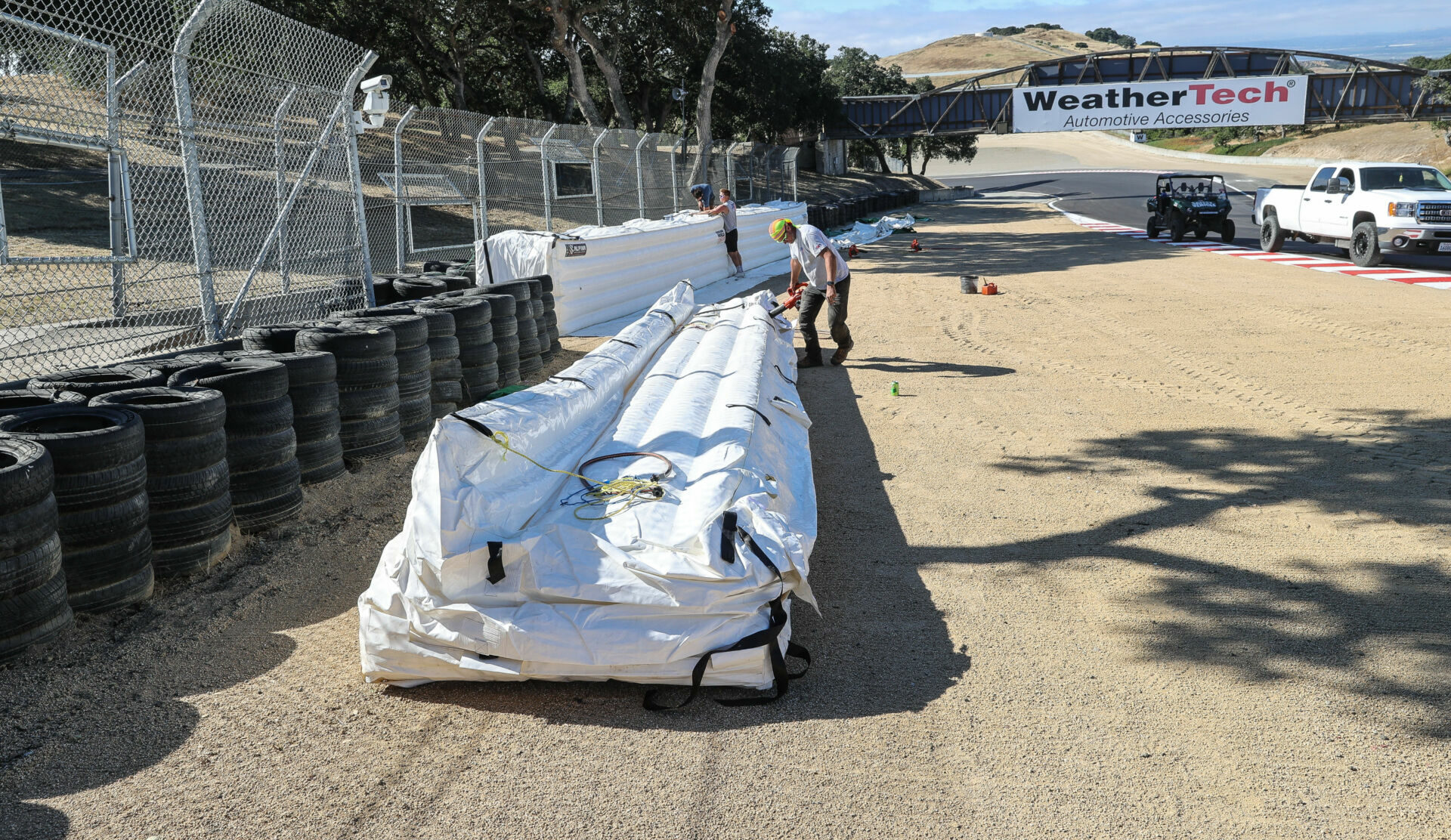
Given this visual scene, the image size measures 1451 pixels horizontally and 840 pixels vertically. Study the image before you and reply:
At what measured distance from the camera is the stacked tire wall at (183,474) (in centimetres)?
500

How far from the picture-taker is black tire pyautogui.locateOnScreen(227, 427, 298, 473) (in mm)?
5590

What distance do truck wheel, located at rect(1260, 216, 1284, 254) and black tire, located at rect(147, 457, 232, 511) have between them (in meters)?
22.0

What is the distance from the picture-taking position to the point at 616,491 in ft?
15.1

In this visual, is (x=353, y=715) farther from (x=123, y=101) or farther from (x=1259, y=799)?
(x=123, y=101)

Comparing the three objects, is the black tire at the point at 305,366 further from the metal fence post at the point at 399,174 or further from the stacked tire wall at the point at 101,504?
the metal fence post at the point at 399,174

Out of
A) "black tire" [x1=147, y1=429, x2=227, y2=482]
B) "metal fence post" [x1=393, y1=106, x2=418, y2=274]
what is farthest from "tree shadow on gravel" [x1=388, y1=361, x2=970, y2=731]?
"metal fence post" [x1=393, y1=106, x2=418, y2=274]

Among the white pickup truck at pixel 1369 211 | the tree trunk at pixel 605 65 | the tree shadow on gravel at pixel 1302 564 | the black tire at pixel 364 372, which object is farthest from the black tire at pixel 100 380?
the tree trunk at pixel 605 65

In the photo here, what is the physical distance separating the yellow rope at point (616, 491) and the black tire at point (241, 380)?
1886 mm

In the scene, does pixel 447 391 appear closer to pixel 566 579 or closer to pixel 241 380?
pixel 241 380

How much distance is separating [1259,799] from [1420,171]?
19.8m

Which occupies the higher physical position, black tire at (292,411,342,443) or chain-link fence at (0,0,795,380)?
chain-link fence at (0,0,795,380)

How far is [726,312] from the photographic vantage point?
9.30 meters

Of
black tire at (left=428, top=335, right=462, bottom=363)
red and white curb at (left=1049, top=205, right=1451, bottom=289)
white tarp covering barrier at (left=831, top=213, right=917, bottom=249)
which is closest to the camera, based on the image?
black tire at (left=428, top=335, right=462, bottom=363)

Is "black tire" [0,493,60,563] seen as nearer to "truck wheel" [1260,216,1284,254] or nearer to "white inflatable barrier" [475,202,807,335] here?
"white inflatable barrier" [475,202,807,335]
